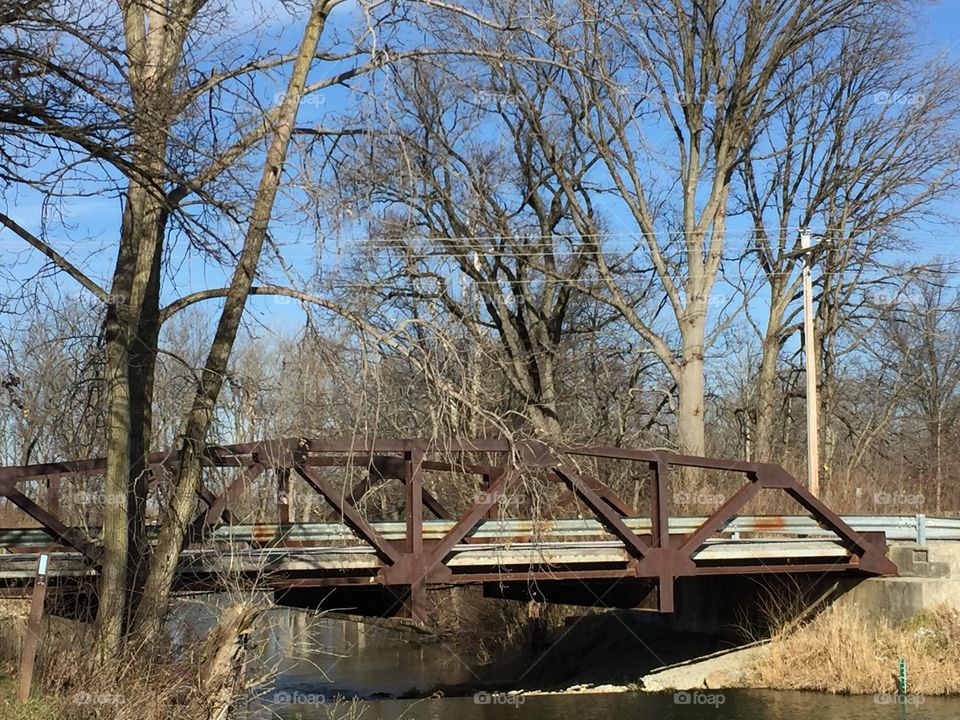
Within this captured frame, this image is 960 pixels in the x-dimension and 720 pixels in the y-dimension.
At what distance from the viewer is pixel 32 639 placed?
9258 millimetres

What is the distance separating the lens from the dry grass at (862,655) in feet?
52.4

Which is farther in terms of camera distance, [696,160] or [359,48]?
[696,160]

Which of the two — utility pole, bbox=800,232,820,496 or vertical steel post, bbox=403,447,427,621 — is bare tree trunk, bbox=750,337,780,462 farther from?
vertical steel post, bbox=403,447,427,621

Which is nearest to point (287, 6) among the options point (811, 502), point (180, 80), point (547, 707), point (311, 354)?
point (180, 80)

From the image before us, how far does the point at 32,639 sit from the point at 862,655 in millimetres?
12243

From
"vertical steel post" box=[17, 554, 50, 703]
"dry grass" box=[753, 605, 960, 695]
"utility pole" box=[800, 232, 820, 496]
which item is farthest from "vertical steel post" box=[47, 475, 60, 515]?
"utility pole" box=[800, 232, 820, 496]

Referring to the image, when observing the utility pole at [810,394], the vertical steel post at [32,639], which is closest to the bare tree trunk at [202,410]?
the vertical steel post at [32,639]

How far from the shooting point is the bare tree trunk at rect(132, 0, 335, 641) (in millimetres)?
10328

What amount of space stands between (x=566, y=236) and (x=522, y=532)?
47.8 ft

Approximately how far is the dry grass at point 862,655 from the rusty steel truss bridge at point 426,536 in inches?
36.9

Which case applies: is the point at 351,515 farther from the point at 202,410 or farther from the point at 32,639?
the point at 32,639

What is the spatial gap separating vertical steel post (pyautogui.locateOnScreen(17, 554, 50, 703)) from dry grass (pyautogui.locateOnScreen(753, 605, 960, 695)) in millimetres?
11806

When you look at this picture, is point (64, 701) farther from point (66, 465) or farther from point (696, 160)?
point (696, 160)

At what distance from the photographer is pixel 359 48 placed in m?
10.8
